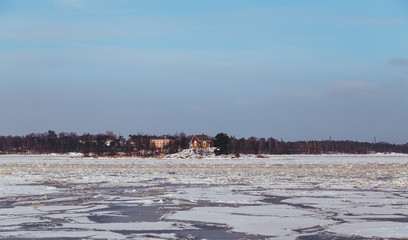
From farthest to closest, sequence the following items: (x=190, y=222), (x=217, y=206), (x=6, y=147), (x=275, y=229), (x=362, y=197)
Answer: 1. (x=6, y=147)
2. (x=362, y=197)
3. (x=217, y=206)
4. (x=190, y=222)
5. (x=275, y=229)

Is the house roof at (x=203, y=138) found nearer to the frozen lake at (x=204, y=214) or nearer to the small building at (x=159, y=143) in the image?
the small building at (x=159, y=143)

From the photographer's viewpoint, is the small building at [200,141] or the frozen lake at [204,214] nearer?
the frozen lake at [204,214]

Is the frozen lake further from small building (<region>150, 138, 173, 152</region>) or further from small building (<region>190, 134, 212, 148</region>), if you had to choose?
small building (<region>150, 138, 173, 152</region>)

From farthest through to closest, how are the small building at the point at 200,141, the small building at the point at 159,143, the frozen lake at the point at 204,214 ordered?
the small building at the point at 159,143 < the small building at the point at 200,141 < the frozen lake at the point at 204,214

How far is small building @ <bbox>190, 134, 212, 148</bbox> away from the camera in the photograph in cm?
10486

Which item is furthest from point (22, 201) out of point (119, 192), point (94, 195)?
point (119, 192)

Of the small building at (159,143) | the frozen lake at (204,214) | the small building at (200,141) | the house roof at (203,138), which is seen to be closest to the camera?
the frozen lake at (204,214)

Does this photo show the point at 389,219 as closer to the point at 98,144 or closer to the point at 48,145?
the point at 98,144

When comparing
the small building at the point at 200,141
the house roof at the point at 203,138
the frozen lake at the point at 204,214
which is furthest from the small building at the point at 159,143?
the frozen lake at the point at 204,214

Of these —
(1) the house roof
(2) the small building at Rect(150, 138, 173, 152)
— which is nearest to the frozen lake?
(1) the house roof

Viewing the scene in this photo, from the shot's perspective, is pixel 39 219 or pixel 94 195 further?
pixel 94 195

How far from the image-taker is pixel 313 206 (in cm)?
1162

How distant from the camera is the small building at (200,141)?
105 meters

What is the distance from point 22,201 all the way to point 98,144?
97.5m
